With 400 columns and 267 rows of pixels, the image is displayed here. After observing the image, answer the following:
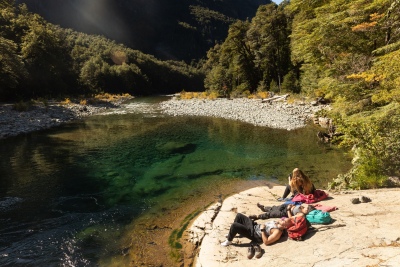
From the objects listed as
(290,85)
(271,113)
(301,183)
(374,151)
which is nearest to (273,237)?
(301,183)

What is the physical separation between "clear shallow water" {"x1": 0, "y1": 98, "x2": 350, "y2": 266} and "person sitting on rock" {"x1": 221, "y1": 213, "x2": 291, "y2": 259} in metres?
3.35

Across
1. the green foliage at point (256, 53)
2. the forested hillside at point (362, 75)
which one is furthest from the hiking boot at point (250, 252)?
the green foliage at point (256, 53)

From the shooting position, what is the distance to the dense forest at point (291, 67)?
10.2 meters

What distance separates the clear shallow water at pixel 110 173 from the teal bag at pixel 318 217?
16.7 ft

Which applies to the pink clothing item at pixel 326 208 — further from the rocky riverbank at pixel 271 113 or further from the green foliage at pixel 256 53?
the green foliage at pixel 256 53

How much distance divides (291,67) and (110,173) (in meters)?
39.5

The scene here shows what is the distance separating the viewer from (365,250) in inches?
218

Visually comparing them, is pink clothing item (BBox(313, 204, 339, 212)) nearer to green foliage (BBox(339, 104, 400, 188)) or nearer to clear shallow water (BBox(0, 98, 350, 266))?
green foliage (BBox(339, 104, 400, 188))

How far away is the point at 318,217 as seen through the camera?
7.17 meters

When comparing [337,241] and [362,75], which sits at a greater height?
[362,75]

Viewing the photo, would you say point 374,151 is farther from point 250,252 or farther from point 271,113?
point 271,113

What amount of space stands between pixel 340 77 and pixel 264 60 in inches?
1375

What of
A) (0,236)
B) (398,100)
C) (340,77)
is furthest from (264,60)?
(0,236)

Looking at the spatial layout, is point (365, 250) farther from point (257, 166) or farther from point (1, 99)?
point (1, 99)
